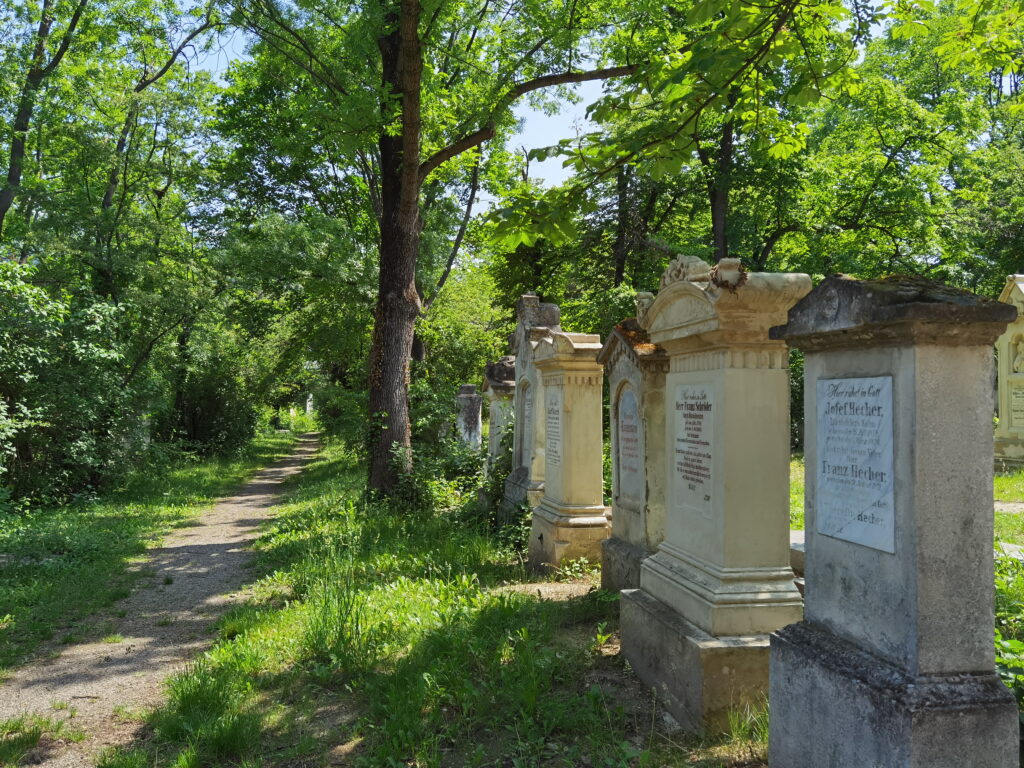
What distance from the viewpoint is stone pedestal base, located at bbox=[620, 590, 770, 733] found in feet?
13.1

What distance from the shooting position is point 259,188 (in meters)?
20.7

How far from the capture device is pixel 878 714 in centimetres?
270

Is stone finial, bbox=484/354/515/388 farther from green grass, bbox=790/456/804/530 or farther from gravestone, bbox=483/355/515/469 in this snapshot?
green grass, bbox=790/456/804/530

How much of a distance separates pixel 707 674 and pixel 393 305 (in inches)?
345

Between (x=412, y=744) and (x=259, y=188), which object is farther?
(x=259, y=188)

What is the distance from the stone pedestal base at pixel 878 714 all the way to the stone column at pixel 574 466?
450 cm

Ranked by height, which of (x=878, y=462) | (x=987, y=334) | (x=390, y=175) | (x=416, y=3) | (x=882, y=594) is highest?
(x=416, y=3)

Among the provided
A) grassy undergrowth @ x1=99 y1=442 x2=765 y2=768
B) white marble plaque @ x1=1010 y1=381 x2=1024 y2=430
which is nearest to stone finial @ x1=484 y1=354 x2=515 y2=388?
grassy undergrowth @ x1=99 y1=442 x2=765 y2=768

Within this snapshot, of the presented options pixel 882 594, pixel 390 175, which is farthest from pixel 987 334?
pixel 390 175

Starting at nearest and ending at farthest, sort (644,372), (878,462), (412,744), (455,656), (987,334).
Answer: (987,334), (878,462), (412,744), (455,656), (644,372)

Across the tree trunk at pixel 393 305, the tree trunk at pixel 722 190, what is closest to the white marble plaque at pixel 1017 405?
the tree trunk at pixel 722 190

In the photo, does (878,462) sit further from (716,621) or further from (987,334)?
(716,621)

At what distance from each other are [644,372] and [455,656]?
2.57 m

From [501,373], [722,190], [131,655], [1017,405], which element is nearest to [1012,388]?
[1017,405]
